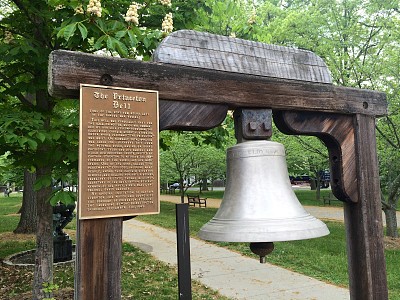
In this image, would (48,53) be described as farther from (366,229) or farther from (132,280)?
(132,280)

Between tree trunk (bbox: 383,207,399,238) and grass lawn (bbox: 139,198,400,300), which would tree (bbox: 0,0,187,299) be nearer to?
grass lawn (bbox: 139,198,400,300)

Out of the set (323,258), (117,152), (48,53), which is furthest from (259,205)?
(323,258)

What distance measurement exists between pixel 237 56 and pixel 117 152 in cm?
102

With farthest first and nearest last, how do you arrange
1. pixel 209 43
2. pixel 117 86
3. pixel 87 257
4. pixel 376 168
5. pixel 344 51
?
pixel 344 51 < pixel 376 168 < pixel 209 43 < pixel 117 86 < pixel 87 257

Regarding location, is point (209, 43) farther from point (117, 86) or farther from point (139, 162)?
point (139, 162)

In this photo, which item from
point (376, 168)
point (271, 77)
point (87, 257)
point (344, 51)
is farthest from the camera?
point (344, 51)

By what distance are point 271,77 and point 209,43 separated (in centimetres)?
48

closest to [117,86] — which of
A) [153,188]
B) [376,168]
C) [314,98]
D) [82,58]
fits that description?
[82,58]

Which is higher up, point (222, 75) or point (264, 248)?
point (222, 75)

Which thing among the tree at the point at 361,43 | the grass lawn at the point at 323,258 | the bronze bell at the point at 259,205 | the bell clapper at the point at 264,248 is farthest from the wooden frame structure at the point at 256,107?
the tree at the point at 361,43

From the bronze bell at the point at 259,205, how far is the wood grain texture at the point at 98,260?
0.63 metres

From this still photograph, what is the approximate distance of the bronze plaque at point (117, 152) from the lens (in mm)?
1901

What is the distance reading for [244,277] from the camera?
21.5 ft

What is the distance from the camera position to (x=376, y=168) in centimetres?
282
